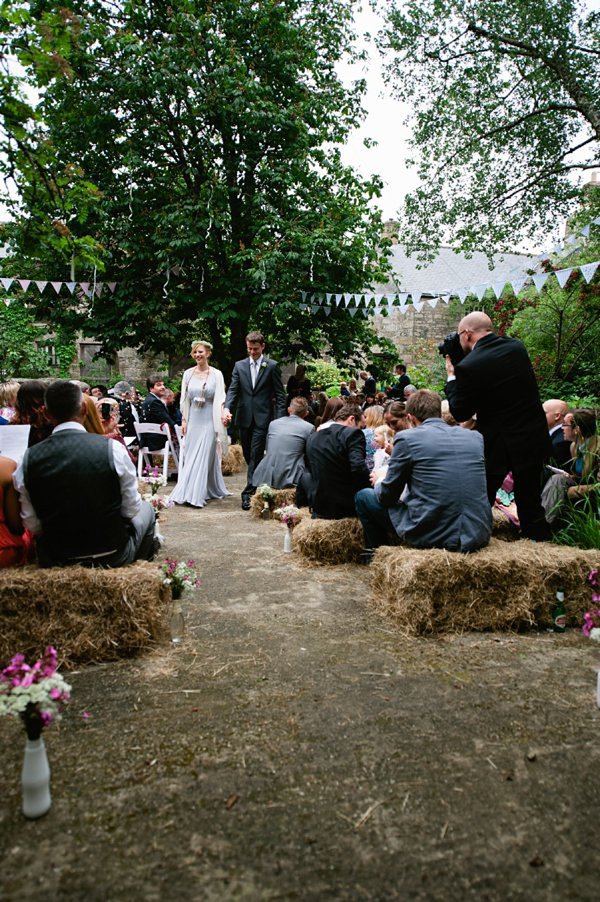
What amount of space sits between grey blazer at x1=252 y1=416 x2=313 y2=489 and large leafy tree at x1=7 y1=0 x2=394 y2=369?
14.5 ft

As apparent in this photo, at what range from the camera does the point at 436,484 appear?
377cm

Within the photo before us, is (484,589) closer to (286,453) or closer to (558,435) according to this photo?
(558,435)

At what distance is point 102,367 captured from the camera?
22688 millimetres

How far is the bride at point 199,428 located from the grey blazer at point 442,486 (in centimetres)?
397

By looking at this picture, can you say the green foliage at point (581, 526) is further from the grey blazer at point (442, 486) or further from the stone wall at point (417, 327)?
the stone wall at point (417, 327)

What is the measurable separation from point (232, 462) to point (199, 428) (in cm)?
289

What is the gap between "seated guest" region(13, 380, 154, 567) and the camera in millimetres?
3010

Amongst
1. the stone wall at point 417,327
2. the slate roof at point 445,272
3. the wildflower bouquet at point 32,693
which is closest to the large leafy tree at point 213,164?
the wildflower bouquet at point 32,693

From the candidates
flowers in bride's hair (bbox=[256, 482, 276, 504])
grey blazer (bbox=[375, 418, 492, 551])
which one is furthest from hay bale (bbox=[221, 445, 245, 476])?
grey blazer (bbox=[375, 418, 492, 551])

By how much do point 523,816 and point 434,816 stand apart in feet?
0.96

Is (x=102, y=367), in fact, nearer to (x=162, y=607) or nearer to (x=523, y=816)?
(x=162, y=607)

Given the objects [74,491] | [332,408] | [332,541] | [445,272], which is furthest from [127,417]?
[445,272]

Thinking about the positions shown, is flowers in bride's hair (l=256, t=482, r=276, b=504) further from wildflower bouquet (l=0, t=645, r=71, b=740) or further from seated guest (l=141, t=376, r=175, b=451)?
wildflower bouquet (l=0, t=645, r=71, b=740)

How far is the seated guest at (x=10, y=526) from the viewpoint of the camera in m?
3.07
